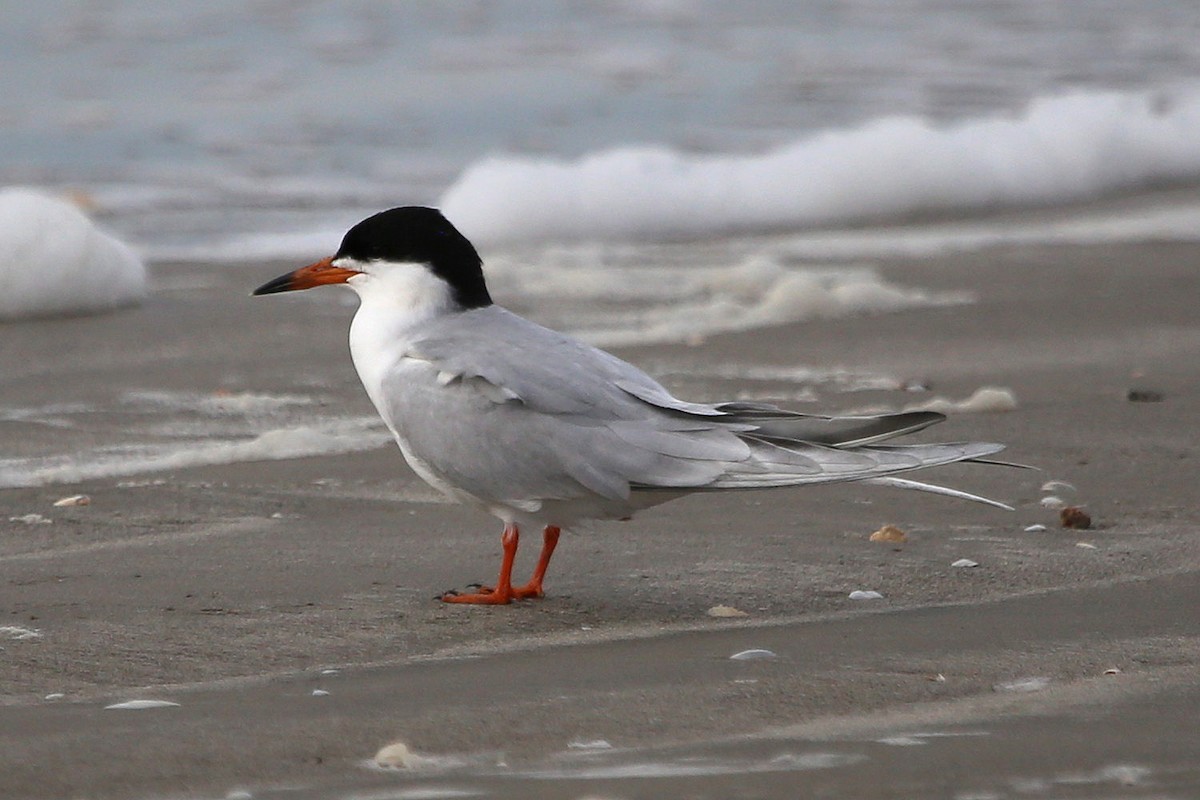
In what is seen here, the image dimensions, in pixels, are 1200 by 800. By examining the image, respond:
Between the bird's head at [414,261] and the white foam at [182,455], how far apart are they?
964 millimetres

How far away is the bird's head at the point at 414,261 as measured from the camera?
4.53 meters

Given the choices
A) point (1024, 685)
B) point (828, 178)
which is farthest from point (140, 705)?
point (828, 178)

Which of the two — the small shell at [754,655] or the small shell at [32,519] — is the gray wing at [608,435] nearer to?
the small shell at [754,655]

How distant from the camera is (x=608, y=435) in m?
4.09

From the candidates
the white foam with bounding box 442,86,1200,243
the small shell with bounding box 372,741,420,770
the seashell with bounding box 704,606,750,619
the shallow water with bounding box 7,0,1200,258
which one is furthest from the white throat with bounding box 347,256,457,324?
the white foam with bounding box 442,86,1200,243

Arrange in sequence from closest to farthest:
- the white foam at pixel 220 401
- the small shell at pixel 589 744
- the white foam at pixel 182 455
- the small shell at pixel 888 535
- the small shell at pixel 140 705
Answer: the small shell at pixel 589 744 → the small shell at pixel 140 705 → the small shell at pixel 888 535 → the white foam at pixel 182 455 → the white foam at pixel 220 401

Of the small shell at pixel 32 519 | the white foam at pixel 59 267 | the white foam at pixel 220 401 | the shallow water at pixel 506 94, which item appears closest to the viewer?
the small shell at pixel 32 519

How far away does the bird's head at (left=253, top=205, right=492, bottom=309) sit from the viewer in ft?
14.9

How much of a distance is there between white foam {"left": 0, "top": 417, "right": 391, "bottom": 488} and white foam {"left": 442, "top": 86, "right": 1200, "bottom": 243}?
4.38m

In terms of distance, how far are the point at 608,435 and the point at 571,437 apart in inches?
3.1

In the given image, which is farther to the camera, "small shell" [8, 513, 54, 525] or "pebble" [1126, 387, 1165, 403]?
"pebble" [1126, 387, 1165, 403]

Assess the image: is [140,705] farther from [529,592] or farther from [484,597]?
[529,592]

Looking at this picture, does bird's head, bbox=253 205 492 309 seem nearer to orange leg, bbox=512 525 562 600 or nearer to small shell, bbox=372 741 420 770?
orange leg, bbox=512 525 562 600

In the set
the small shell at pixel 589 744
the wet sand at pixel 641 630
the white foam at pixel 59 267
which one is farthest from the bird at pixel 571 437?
the white foam at pixel 59 267
